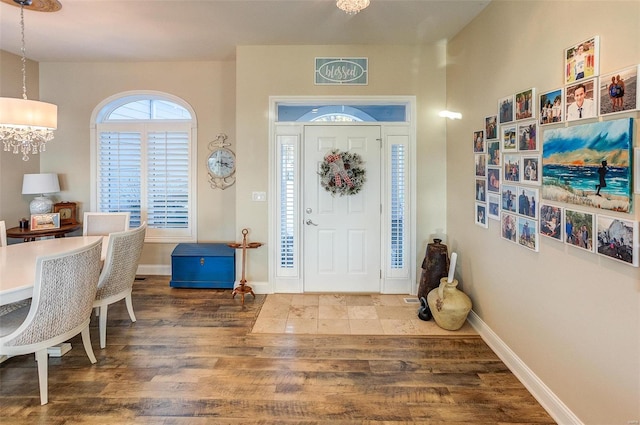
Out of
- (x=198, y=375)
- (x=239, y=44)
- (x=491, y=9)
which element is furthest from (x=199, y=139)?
(x=491, y=9)

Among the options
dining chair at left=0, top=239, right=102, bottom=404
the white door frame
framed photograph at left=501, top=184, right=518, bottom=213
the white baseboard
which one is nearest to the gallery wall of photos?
framed photograph at left=501, top=184, right=518, bottom=213

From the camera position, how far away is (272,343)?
3143mm

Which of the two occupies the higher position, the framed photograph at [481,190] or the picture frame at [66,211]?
the framed photograph at [481,190]

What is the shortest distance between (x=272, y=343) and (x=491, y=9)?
11.2 feet

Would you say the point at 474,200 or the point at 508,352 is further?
the point at 474,200

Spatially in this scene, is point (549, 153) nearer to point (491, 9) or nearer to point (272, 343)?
point (491, 9)

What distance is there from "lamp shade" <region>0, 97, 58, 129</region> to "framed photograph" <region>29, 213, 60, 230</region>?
182cm

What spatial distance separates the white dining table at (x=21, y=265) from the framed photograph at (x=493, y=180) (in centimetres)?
337

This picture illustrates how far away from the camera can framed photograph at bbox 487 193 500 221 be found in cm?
295

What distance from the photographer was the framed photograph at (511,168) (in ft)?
8.67

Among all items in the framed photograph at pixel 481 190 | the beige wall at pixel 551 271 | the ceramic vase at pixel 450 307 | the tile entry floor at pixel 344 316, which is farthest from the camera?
the tile entry floor at pixel 344 316

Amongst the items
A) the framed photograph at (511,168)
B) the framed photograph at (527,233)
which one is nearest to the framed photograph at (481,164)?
the framed photograph at (511,168)

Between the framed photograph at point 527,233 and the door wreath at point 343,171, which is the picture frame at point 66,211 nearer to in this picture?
the door wreath at point 343,171

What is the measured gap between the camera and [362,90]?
4234 millimetres
